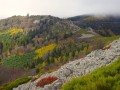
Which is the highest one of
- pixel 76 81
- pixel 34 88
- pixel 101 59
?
pixel 76 81

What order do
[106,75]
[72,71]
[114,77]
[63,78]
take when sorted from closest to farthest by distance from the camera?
[114,77] < [106,75] < [63,78] < [72,71]

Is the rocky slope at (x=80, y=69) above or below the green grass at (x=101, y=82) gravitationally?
below

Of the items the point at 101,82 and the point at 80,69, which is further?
the point at 80,69

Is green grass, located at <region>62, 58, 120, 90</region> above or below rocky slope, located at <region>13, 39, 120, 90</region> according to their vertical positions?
above

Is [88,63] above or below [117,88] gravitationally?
below

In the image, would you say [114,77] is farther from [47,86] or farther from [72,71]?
[72,71]

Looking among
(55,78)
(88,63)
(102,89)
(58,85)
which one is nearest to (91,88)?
(102,89)

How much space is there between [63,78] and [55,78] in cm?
148

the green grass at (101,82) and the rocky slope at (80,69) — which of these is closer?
the green grass at (101,82)

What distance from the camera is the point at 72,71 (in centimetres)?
5012

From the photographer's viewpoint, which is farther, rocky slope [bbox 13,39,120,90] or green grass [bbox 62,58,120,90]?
rocky slope [bbox 13,39,120,90]

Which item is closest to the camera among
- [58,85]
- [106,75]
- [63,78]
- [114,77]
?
[114,77]

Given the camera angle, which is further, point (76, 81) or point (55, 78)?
point (55, 78)

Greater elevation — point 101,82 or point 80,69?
point 101,82
